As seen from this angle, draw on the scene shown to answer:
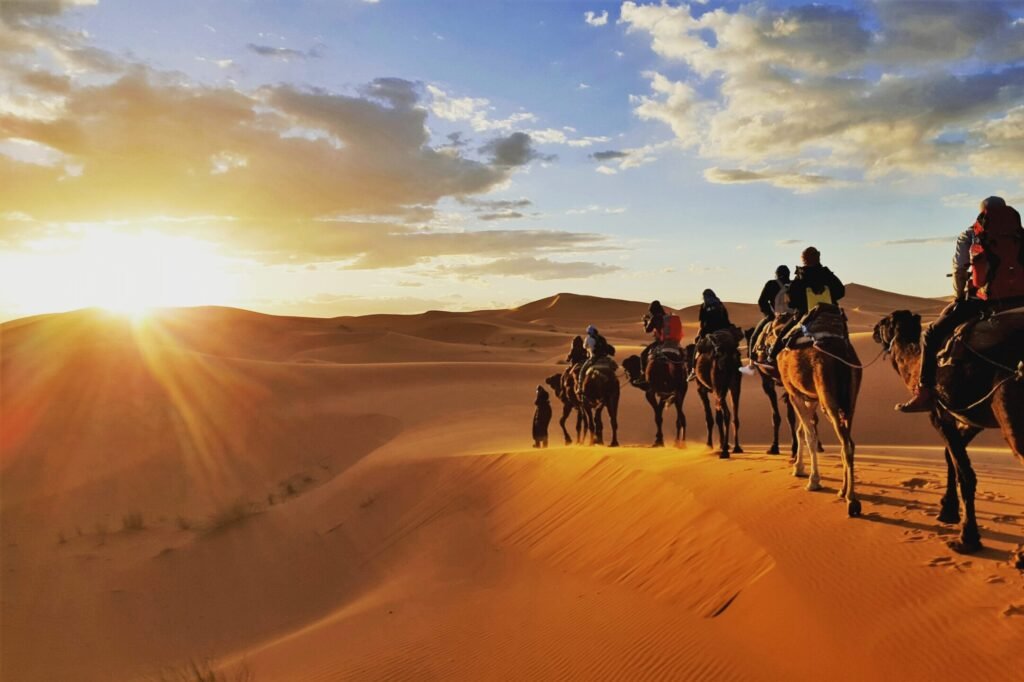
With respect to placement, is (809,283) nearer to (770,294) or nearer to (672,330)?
(770,294)

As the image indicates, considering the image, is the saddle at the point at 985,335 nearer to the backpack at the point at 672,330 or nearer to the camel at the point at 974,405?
the camel at the point at 974,405

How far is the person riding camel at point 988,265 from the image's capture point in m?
6.12

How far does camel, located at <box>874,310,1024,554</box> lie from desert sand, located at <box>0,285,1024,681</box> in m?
0.34

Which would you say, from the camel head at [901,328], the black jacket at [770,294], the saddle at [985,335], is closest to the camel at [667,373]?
the black jacket at [770,294]

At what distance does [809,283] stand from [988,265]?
291 centimetres

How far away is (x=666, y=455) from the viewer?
486 inches

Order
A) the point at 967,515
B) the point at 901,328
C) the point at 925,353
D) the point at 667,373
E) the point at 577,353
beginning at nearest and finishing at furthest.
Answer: the point at 967,515 → the point at 925,353 → the point at 901,328 → the point at 667,373 → the point at 577,353

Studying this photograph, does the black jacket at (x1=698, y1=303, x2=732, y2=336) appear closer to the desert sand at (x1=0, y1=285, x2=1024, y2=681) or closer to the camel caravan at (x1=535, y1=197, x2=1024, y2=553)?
the camel caravan at (x1=535, y1=197, x2=1024, y2=553)

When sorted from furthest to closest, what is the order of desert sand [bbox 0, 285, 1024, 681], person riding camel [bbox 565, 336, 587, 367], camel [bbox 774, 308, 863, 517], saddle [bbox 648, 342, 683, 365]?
person riding camel [bbox 565, 336, 587, 367] < saddle [bbox 648, 342, 683, 365] < camel [bbox 774, 308, 863, 517] < desert sand [bbox 0, 285, 1024, 681]

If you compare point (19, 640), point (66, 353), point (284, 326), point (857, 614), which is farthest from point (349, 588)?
point (284, 326)

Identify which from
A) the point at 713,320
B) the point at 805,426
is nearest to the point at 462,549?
the point at 805,426

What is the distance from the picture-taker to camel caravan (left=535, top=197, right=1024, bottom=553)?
6012 mm

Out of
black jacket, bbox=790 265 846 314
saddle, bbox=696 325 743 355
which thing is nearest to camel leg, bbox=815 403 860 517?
black jacket, bbox=790 265 846 314

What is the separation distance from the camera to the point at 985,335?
19.9 feet
